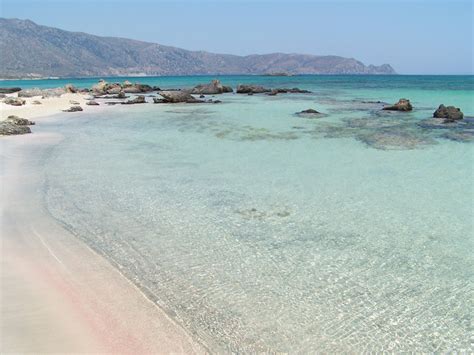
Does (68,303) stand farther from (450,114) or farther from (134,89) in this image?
(134,89)

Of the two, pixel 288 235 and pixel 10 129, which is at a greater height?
pixel 10 129

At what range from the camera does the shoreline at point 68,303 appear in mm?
4219

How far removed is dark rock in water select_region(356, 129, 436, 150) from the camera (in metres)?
15.7

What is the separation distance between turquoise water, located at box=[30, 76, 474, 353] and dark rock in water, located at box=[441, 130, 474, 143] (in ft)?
5.79

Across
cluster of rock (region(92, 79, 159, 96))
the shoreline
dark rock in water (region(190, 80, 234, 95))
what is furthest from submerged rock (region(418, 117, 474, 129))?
cluster of rock (region(92, 79, 159, 96))

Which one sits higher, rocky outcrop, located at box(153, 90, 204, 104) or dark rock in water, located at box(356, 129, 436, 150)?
rocky outcrop, located at box(153, 90, 204, 104)

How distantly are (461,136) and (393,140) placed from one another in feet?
12.2

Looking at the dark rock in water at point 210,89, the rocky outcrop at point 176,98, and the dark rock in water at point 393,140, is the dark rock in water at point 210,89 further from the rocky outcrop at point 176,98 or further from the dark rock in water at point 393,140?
the dark rock in water at point 393,140

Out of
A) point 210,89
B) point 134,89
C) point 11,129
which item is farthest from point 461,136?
point 134,89

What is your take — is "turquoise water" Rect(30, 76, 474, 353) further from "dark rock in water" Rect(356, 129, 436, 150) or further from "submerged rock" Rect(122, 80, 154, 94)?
"submerged rock" Rect(122, 80, 154, 94)

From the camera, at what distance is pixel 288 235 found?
7152 millimetres

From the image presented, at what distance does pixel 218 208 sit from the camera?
852cm

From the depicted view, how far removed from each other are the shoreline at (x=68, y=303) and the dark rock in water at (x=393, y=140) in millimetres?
12449

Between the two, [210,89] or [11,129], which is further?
[210,89]
